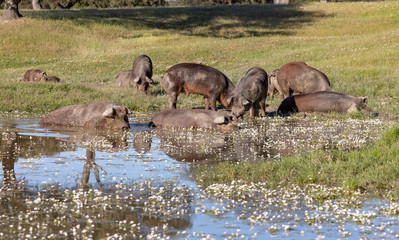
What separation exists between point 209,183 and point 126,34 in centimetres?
3825

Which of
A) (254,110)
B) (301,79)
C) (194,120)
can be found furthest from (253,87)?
(301,79)

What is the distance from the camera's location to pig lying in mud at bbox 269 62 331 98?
2069 cm

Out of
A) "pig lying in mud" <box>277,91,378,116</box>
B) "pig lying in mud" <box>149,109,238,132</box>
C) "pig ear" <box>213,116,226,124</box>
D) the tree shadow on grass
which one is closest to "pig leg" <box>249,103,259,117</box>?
"pig lying in mud" <box>277,91,378,116</box>

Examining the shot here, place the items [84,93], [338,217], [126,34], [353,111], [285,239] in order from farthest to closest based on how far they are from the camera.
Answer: [126,34] < [84,93] < [353,111] < [338,217] < [285,239]

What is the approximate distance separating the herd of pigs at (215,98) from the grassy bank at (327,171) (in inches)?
199

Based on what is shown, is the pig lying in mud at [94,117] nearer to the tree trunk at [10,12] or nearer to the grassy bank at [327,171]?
the grassy bank at [327,171]

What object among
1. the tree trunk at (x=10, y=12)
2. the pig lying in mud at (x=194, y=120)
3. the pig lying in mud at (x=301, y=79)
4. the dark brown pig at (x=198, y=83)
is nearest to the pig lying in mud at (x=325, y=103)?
the pig lying in mud at (x=301, y=79)

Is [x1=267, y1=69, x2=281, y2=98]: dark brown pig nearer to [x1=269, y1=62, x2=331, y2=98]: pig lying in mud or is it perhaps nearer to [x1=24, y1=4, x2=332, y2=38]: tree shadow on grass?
[x1=269, y1=62, x2=331, y2=98]: pig lying in mud

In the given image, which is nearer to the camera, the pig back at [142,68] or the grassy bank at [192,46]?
the grassy bank at [192,46]

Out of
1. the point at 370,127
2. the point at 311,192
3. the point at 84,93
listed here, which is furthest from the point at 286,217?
the point at 84,93

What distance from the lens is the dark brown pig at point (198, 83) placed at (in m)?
18.1

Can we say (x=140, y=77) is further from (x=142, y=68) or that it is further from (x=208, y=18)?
(x=208, y=18)

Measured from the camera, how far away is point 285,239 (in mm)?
6352

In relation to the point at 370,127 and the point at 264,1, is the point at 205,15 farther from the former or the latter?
the point at 370,127
